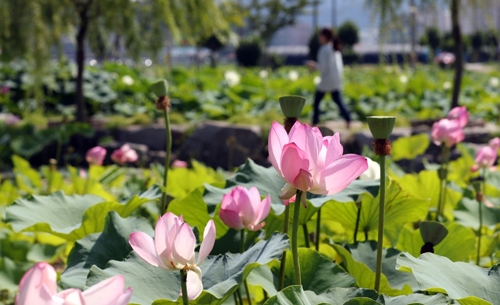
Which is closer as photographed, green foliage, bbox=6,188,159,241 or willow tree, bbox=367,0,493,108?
green foliage, bbox=6,188,159,241

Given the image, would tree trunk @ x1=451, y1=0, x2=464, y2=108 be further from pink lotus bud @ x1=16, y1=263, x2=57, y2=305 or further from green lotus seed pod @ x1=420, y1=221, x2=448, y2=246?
pink lotus bud @ x1=16, y1=263, x2=57, y2=305

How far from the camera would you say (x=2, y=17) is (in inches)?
205

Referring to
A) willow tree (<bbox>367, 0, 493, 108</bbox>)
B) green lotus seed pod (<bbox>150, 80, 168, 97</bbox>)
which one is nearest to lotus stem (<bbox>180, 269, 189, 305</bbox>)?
green lotus seed pod (<bbox>150, 80, 168, 97</bbox>)

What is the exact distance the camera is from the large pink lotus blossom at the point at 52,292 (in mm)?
456

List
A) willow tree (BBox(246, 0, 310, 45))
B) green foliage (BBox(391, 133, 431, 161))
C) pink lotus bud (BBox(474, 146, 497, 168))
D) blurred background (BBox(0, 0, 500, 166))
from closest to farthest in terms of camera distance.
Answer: pink lotus bud (BBox(474, 146, 497, 168)) < green foliage (BBox(391, 133, 431, 161)) < blurred background (BBox(0, 0, 500, 166)) < willow tree (BBox(246, 0, 310, 45))

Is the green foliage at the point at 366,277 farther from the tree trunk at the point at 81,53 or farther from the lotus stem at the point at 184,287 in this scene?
the tree trunk at the point at 81,53

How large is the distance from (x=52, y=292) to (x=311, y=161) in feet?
1.07

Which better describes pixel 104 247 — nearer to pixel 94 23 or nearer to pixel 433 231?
pixel 433 231

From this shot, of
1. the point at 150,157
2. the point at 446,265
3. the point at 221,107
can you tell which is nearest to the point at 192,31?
the point at 221,107

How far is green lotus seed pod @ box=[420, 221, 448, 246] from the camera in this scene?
0.91 metres

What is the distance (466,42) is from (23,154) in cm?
2371

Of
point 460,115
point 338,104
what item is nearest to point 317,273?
point 460,115

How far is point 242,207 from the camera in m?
0.89

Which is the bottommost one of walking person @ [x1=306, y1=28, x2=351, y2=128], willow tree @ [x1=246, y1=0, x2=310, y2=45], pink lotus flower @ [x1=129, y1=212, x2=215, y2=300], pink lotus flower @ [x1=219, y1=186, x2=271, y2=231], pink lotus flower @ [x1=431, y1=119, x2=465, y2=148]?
willow tree @ [x1=246, y1=0, x2=310, y2=45]
